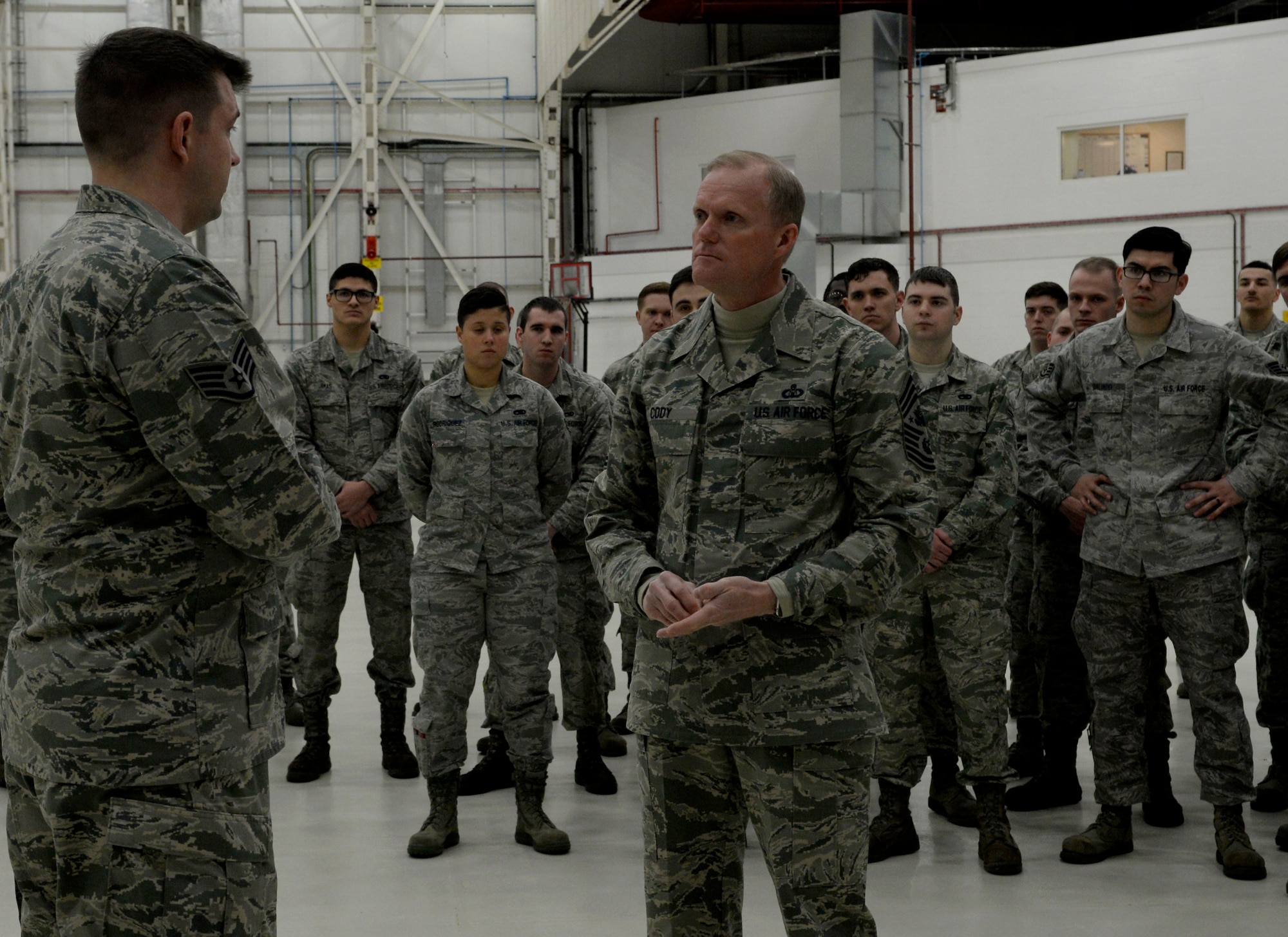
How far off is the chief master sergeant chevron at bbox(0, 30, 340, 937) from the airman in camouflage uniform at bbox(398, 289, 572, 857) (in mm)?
2375

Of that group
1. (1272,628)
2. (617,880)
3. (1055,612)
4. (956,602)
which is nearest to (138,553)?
(617,880)

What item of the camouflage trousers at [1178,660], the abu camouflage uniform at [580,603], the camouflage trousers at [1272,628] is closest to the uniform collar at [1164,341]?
the camouflage trousers at [1178,660]

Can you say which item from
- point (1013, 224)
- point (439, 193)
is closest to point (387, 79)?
point (439, 193)

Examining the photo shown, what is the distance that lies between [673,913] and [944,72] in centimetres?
1340

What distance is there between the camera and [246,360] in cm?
178

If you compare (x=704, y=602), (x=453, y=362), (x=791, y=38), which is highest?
(x=791, y=38)

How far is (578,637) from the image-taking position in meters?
5.14

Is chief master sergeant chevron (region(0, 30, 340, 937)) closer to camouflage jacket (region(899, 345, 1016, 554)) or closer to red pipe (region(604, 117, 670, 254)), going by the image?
camouflage jacket (region(899, 345, 1016, 554))

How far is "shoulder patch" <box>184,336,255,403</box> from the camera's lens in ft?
5.66

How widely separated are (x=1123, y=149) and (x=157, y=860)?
44.3 feet

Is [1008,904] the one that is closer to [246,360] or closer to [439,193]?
[246,360]

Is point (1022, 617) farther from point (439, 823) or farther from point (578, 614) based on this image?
point (439, 823)

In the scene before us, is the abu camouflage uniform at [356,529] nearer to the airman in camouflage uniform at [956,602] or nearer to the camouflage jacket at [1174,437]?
the airman in camouflage uniform at [956,602]

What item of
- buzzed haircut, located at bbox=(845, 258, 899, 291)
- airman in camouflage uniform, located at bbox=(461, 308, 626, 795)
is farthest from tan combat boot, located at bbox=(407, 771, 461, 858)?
buzzed haircut, located at bbox=(845, 258, 899, 291)
